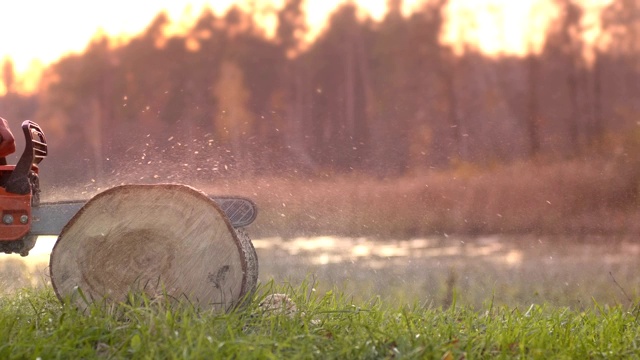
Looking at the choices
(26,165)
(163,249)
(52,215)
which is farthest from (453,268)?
(26,165)

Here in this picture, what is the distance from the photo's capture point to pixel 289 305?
15.5 ft

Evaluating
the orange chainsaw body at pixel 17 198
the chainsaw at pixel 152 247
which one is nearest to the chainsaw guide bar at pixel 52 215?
the orange chainsaw body at pixel 17 198

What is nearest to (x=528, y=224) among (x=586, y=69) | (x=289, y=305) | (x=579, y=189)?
(x=579, y=189)

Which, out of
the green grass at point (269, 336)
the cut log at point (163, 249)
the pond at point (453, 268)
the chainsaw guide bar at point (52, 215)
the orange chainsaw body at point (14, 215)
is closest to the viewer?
the green grass at point (269, 336)

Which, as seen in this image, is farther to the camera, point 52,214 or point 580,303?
point 580,303

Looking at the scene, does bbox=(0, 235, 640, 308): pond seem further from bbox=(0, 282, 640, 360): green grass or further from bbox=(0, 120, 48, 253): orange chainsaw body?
bbox=(0, 282, 640, 360): green grass

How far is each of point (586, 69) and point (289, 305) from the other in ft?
30.5

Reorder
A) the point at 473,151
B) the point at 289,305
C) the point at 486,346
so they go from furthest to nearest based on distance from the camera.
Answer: the point at 473,151
the point at 289,305
the point at 486,346

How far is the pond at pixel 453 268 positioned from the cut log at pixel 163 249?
2.12ft

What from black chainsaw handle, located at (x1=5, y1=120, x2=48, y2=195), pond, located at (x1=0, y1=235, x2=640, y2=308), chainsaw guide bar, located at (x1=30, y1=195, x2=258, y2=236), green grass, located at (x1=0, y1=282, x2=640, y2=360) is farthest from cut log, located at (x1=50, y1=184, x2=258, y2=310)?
pond, located at (x1=0, y1=235, x2=640, y2=308)

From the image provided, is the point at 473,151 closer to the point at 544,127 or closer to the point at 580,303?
the point at 544,127

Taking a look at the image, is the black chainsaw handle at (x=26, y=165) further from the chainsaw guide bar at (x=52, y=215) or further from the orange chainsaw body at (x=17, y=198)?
the chainsaw guide bar at (x=52, y=215)

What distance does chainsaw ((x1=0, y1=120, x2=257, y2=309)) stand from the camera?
170 inches

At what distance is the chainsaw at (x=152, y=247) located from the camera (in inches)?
170
